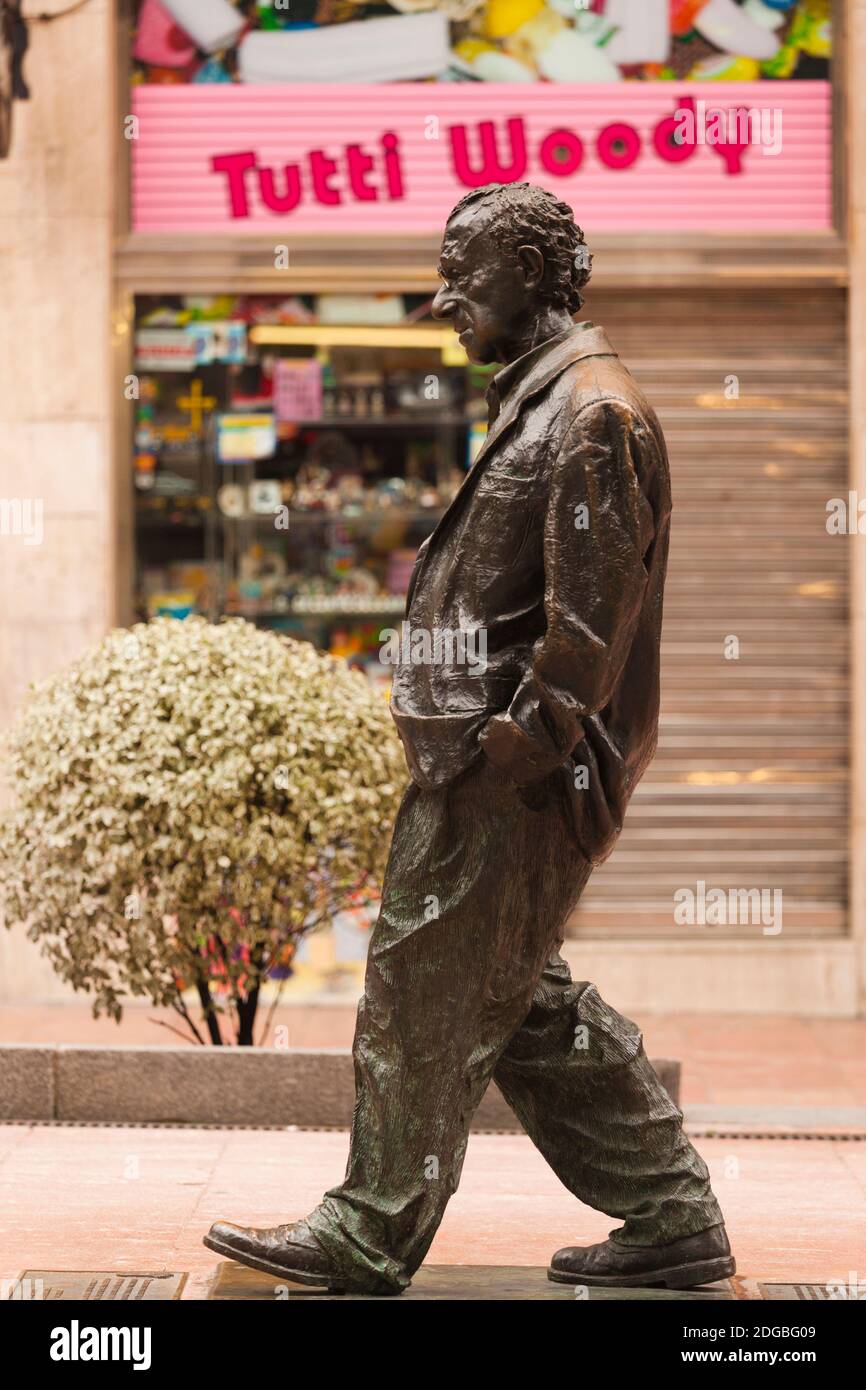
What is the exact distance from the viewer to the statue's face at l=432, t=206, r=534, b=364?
428cm

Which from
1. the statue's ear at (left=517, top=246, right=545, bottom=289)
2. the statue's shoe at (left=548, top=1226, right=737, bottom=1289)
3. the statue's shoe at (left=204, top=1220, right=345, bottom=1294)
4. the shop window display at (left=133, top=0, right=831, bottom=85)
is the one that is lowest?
the statue's shoe at (left=548, top=1226, right=737, bottom=1289)

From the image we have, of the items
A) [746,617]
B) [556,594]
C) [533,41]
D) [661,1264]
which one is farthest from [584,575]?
[533,41]

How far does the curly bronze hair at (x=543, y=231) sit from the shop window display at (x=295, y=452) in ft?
17.8

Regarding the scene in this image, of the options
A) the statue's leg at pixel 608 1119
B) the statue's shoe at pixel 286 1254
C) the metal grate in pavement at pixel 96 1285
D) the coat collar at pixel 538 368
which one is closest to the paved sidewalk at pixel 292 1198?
the metal grate in pavement at pixel 96 1285

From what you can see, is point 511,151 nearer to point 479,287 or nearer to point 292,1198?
point 479,287

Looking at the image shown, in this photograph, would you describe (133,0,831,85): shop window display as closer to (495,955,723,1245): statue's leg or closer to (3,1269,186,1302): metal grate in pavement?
(495,955,723,1245): statue's leg

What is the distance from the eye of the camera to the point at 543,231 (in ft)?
14.0

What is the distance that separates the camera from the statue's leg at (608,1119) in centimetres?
440

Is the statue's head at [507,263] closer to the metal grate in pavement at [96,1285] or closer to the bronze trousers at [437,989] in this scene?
the bronze trousers at [437,989]

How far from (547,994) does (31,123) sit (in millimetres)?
6484

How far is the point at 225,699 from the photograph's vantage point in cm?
662

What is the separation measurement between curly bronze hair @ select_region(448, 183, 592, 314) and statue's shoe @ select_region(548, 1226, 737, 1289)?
2081mm

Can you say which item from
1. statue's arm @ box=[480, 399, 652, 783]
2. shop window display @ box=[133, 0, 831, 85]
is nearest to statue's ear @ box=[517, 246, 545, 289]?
statue's arm @ box=[480, 399, 652, 783]
